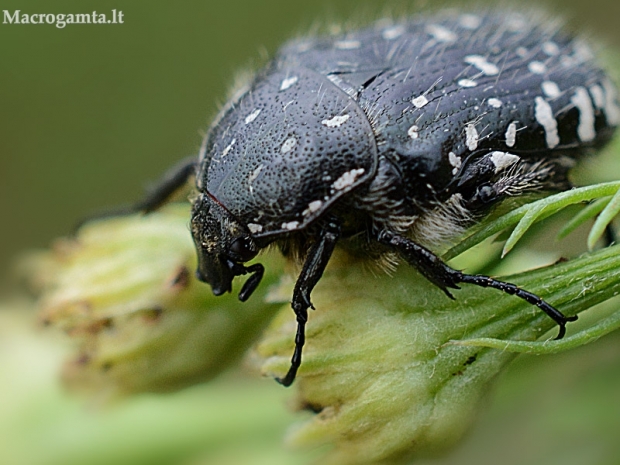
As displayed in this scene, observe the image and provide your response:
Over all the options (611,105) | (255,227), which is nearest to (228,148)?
(255,227)

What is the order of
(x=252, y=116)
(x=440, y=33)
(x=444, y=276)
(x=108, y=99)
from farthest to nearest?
(x=108, y=99), (x=440, y=33), (x=252, y=116), (x=444, y=276)

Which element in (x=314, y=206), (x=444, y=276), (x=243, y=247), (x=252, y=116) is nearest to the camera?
(x=444, y=276)

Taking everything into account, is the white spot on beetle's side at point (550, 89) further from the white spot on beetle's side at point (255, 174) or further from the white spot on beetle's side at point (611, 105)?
the white spot on beetle's side at point (255, 174)

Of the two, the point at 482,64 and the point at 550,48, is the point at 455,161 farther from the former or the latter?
the point at 550,48

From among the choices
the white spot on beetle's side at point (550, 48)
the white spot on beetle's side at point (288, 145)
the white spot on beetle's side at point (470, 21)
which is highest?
the white spot on beetle's side at point (470, 21)

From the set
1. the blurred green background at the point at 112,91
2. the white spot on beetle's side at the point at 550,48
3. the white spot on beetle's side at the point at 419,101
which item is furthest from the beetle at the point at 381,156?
the blurred green background at the point at 112,91

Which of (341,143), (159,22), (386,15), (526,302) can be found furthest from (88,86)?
(526,302)
